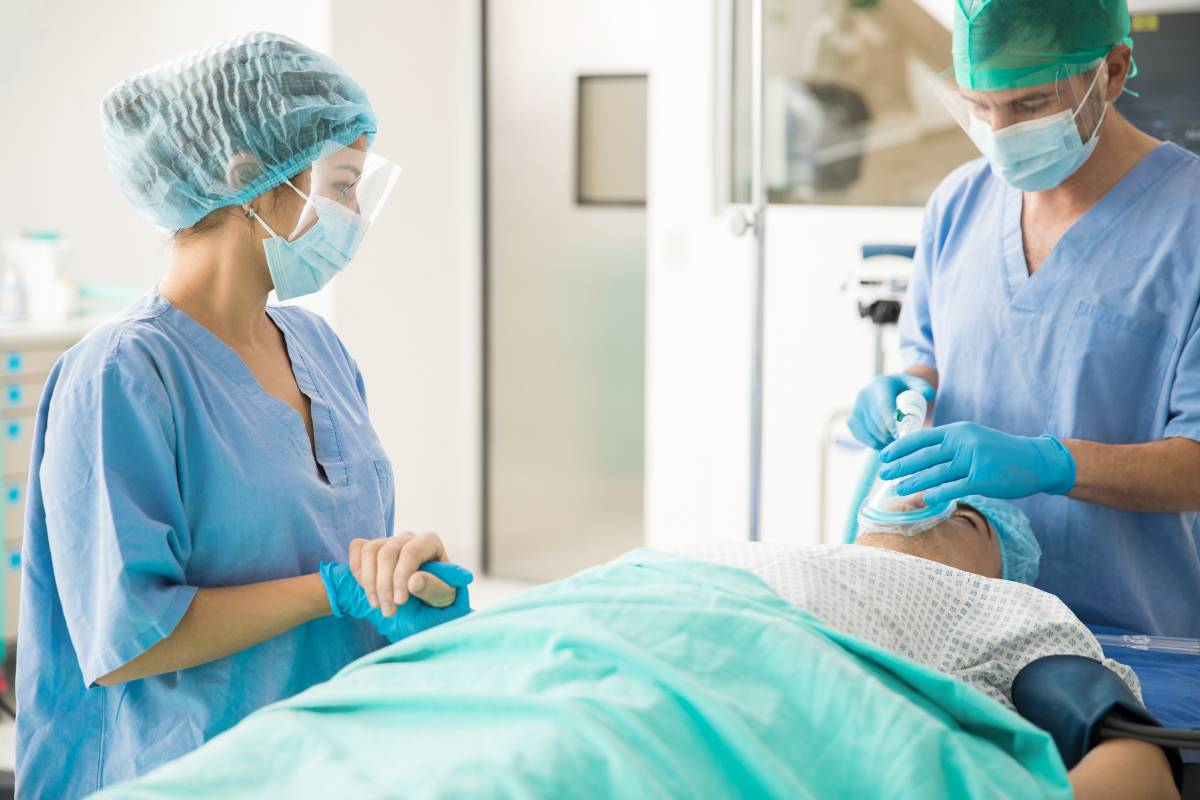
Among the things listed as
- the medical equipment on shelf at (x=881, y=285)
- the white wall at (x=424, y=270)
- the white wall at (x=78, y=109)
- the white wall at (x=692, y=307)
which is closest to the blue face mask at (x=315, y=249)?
the medical equipment on shelf at (x=881, y=285)

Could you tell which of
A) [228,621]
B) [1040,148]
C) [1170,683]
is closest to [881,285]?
A: [1040,148]

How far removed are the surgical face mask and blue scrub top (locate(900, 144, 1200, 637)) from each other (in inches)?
2.7

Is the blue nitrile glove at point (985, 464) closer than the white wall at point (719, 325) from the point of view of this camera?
Yes

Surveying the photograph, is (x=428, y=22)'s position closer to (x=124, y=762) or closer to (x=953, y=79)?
(x=953, y=79)

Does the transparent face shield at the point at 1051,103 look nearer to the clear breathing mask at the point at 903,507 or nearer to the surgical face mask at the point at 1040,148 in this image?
A: the surgical face mask at the point at 1040,148

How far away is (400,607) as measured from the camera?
4.18 feet

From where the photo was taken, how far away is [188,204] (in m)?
1.34

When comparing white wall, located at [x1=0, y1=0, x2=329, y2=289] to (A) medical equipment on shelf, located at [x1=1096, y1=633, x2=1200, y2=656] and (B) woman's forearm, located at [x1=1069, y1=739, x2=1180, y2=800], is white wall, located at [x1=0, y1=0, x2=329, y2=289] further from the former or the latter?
(B) woman's forearm, located at [x1=1069, y1=739, x2=1180, y2=800]

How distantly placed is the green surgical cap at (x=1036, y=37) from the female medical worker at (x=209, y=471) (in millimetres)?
751

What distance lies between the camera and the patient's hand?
1.21 meters

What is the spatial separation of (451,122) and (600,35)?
57cm

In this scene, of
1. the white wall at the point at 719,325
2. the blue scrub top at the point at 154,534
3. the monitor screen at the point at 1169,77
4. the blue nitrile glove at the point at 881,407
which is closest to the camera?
the blue scrub top at the point at 154,534

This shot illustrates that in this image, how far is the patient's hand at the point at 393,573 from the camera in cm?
121

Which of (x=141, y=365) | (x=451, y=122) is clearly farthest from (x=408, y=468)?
(x=141, y=365)
